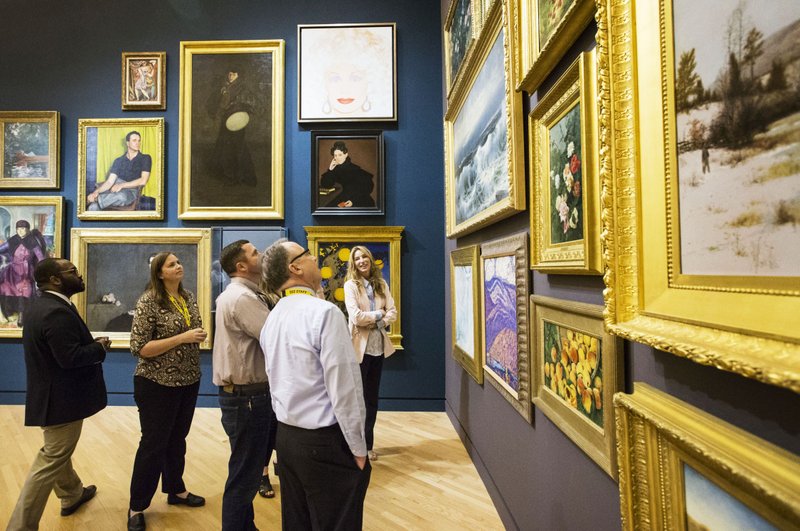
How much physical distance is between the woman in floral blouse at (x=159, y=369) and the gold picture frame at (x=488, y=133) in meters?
2.23

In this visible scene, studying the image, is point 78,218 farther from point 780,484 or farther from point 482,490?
point 780,484

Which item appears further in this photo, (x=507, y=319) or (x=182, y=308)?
(x=182, y=308)

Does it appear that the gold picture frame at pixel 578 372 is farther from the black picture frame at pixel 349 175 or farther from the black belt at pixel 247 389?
the black picture frame at pixel 349 175

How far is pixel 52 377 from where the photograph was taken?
109 inches

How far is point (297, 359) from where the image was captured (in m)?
1.95

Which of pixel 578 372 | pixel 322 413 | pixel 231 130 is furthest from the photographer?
pixel 231 130

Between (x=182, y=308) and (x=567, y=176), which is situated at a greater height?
(x=567, y=176)

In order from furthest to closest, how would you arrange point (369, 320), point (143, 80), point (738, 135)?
point (143, 80) → point (369, 320) → point (738, 135)

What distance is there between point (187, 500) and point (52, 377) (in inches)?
54.2

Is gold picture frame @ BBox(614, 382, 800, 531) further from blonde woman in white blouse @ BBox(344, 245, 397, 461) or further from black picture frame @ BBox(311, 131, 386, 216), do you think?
black picture frame @ BBox(311, 131, 386, 216)

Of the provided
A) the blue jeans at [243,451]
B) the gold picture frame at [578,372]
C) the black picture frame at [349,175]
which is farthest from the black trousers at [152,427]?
the black picture frame at [349,175]

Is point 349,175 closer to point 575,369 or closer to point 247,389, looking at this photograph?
point 247,389

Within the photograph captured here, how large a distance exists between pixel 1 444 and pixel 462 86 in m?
5.98

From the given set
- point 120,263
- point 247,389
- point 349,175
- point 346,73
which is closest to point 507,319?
point 247,389
